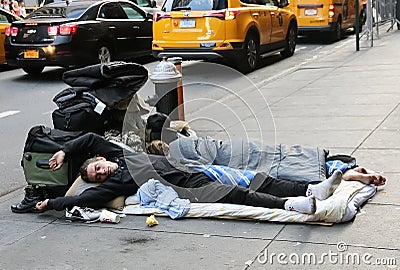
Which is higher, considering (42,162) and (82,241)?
(42,162)

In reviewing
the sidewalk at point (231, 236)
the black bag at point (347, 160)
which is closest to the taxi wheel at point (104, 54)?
the sidewalk at point (231, 236)

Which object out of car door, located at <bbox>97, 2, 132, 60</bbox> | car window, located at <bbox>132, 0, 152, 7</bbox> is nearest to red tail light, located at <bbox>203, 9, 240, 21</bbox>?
car door, located at <bbox>97, 2, 132, 60</bbox>

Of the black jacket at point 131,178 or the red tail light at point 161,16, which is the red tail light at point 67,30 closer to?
the red tail light at point 161,16

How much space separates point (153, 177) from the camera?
5422 mm

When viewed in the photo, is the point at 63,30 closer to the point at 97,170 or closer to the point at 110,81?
the point at 110,81

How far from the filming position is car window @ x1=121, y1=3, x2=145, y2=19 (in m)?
15.3

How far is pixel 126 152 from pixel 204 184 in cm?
79

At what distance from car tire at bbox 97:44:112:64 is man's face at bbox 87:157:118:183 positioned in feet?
28.7

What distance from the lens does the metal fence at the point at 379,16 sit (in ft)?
53.8

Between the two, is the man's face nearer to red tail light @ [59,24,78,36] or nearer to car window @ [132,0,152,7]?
red tail light @ [59,24,78,36]

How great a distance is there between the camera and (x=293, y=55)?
52.9ft

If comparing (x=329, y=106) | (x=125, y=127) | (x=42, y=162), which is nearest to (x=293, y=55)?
(x=329, y=106)

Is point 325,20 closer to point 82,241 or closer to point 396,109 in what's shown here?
point 396,109

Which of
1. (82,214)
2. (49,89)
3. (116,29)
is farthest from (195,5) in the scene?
(82,214)
